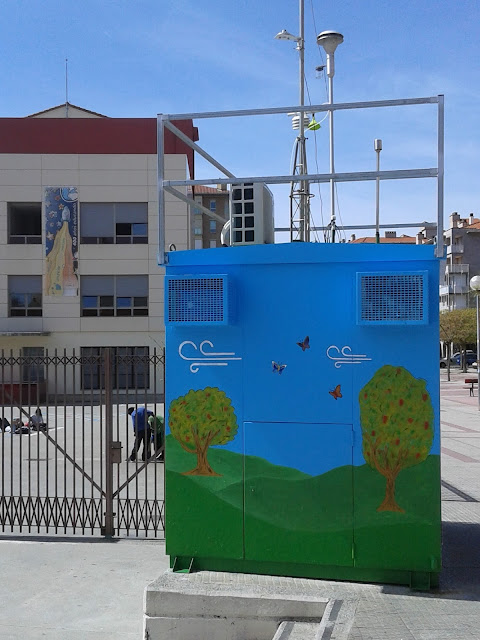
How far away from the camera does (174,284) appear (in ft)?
21.2

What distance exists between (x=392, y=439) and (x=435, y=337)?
3.03 feet

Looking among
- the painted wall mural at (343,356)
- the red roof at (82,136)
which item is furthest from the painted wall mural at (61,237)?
the painted wall mural at (343,356)

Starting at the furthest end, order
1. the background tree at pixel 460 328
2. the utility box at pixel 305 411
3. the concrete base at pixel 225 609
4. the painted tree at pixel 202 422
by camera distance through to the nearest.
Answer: the background tree at pixel 460 328 → the painted tree at pixel 202 422 → the utility box at pixel 305 411 → the concrete base at pixel 225 609

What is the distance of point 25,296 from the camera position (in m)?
35.8

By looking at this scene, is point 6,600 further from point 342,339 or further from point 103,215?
point 103,215

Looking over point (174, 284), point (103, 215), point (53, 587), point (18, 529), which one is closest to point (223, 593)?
point (53, 587)

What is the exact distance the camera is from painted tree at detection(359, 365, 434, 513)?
6.07 metres

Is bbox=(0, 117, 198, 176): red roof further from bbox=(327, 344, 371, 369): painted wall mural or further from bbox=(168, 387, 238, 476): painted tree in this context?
bbox=(327, 344, 371, 369): painted wall mural

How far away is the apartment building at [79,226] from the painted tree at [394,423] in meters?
29.3

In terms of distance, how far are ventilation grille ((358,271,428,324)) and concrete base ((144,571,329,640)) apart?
2.29m

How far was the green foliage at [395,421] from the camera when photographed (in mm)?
6070

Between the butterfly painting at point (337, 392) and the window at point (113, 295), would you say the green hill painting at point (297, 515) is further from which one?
the window at point (113, 295)

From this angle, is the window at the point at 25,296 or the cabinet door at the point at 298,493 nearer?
the cabinet door at the point at 298,493

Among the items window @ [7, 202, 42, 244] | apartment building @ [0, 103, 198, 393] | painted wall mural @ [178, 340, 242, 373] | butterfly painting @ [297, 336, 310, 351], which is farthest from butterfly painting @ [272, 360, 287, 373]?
window @ [7, 202, 42, 244]
